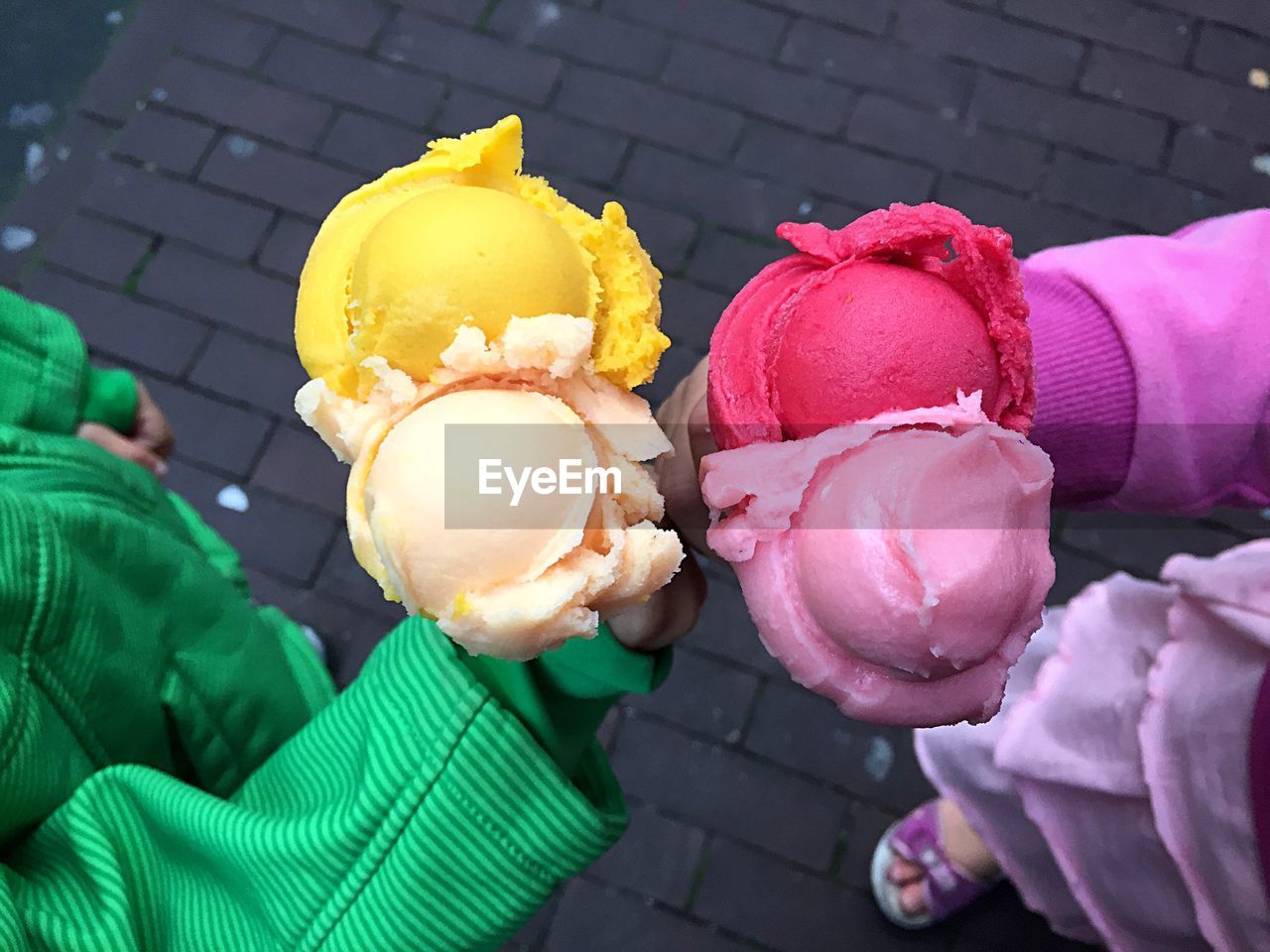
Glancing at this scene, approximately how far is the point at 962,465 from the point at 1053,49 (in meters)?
1.82

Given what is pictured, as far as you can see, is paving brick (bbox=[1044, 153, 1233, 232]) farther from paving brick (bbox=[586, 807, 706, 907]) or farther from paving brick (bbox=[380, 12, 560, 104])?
Result: paving brick (bbox=[586, 807, 706, 907])

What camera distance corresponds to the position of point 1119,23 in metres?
2.07

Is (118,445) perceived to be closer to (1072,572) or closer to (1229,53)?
(1072,572)

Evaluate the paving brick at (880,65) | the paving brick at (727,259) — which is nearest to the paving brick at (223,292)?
the paving brick at (727,259)

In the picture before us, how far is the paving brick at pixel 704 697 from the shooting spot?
161 cm

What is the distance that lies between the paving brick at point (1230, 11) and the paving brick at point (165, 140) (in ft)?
6.58

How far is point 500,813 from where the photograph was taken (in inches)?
30.2

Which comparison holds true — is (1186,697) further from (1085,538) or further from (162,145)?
(162,145)

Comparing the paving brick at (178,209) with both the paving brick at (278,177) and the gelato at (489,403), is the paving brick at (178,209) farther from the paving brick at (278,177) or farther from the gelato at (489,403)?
the gelato at (489,403)

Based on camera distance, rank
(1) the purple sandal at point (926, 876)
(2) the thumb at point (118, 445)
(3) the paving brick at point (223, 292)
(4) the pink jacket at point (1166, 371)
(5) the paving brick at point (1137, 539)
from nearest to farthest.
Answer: (4) the pink jacket at point (1166, 371), (2) the thumb at point (118, 445), (1) the purple sandal at point (926, 876), (5) the paving brick at point (1137, 539), (3) the paving brick at point (223, 292)

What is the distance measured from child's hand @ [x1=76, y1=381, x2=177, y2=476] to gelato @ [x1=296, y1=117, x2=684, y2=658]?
1.73ft

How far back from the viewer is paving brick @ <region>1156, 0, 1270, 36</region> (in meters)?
2.08

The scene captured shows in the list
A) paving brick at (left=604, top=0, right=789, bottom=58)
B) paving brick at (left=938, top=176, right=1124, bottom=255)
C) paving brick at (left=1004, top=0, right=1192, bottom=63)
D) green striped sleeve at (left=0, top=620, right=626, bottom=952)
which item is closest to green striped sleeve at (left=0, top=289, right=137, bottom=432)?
green striped sleeve at (left=0, top=620, right=626, bottom=952)

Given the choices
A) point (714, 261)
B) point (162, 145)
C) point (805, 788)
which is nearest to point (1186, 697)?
point (805, 788)
